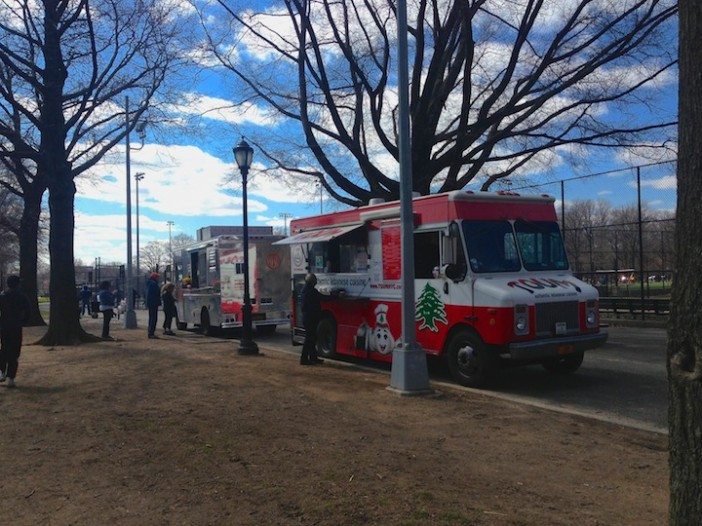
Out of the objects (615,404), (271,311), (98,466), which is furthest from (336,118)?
(98,466)

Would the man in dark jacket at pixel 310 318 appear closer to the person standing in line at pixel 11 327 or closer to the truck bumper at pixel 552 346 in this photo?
the truck bumper at pixel 552 346

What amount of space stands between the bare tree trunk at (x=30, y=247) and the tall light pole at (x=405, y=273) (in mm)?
21852

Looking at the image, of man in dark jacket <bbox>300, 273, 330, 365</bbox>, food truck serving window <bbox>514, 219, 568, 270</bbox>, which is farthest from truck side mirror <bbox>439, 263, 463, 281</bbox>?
man in dark jacket <bbox>300, 273, 330, 365</bbox>

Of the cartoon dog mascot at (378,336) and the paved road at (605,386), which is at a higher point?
the cartoon dog mascot at (378,336)

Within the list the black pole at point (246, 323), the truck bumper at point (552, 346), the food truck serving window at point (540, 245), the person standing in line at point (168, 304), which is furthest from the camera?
the person standing in line at point (168, 304)

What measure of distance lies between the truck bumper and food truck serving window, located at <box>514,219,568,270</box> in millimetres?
1327

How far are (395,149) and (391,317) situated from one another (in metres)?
8.07

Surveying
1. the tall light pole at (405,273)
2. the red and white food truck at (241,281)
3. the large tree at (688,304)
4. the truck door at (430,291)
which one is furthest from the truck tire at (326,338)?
the large tree at (688,304)

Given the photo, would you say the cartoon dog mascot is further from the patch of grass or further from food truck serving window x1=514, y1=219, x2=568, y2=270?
the patch of grass

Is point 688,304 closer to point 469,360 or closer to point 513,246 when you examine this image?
point 469,360

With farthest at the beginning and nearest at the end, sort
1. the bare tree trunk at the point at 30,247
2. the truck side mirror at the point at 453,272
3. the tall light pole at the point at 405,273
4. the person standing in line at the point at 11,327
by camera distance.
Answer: the bare tree trunk at the point at 30,247, the truck side mirror at the point at 453,272, the person standing in line at the point at 11,327, the tall light pole at the point at 405,273

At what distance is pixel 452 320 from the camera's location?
9547 millimetres

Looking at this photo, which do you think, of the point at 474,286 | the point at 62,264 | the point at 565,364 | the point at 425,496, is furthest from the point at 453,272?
the point at 62,264

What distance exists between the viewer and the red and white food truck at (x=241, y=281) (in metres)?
17.4
